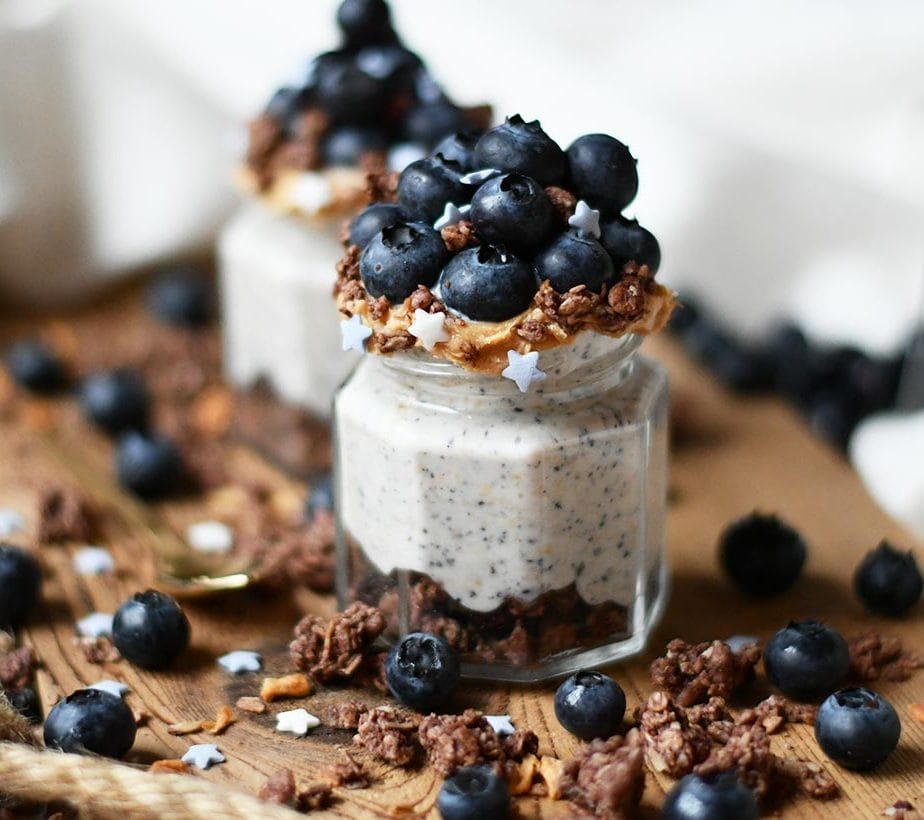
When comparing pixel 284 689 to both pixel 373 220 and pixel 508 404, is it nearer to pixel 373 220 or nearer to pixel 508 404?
pixel 508 404

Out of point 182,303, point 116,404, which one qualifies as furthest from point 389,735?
point 182,303

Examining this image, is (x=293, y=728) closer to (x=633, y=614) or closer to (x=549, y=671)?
(x=549, y=671)

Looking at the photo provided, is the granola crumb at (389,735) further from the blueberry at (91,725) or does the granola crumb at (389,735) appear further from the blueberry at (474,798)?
the blueberry at (91,725)

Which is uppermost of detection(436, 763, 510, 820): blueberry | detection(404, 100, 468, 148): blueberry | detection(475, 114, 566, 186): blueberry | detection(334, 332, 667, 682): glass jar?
detection(475, 114, 566, 186): blueberry

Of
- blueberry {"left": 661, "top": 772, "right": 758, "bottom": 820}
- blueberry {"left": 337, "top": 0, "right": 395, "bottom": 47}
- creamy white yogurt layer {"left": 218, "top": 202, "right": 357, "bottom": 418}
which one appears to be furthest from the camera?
creamy white yogurt layer {"left": 218, "top": 202, "right": 357, "bottom": 418}

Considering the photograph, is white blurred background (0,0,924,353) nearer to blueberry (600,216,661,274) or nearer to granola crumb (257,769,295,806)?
blueberry (600,216,661,274)

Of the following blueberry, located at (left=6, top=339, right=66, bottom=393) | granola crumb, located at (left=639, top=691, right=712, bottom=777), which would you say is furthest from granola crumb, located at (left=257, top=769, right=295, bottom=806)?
blueberry, located at (left=6, top=339, right=66, bottom=393)

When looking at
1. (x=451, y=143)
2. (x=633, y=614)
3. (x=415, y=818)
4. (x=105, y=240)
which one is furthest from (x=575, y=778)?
(x=105, y=240)

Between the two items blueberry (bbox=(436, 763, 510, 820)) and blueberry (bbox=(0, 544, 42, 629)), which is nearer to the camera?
blueberry (bbox=(436, 763, 510, 820))
